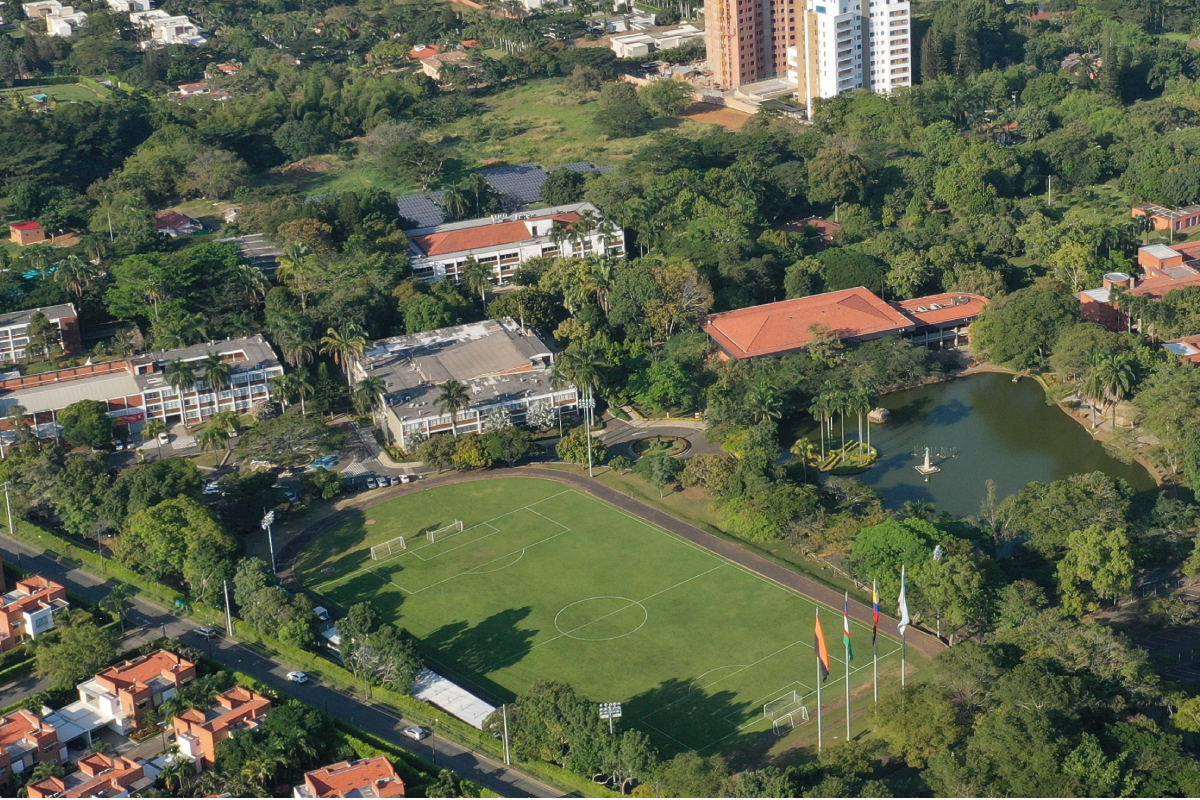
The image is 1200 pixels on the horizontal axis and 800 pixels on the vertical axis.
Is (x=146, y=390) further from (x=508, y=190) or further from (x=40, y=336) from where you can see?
(x=508, y=190)

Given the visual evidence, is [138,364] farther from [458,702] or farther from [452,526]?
[458,702]

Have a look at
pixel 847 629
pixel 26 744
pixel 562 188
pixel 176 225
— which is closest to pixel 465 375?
pixel 562 188

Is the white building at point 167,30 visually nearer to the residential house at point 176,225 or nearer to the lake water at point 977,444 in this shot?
the residential house at point 176,225

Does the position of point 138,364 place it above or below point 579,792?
above

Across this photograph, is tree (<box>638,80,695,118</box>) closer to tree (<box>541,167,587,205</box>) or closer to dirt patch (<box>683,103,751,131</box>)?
dirt patch (<box>683,103,751,131</box>)

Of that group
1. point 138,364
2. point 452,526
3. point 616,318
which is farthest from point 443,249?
point 452,526
